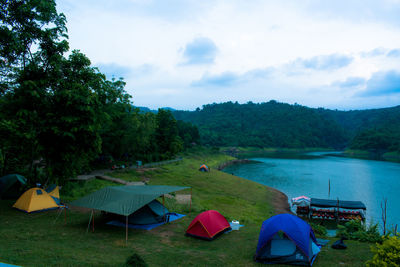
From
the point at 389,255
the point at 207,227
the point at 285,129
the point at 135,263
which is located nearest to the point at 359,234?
the point at 207,227

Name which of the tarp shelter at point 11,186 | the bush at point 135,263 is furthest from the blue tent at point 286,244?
the tarp shelter at point 11,186

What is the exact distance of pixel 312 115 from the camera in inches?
7539

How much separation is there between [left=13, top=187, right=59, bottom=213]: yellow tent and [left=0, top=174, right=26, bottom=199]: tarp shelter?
12.0 feet

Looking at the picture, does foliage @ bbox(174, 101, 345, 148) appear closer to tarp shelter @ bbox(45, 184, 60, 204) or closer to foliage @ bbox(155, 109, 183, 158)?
foliage @ bbox(155, 109, 183, 158)

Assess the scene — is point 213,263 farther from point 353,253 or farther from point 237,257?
point 353,253

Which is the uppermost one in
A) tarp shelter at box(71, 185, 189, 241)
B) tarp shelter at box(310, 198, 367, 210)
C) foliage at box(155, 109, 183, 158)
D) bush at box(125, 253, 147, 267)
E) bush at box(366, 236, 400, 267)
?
foliage at box(155, 109, 183, 158)

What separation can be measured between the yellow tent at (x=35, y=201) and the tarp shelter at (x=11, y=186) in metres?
3.65

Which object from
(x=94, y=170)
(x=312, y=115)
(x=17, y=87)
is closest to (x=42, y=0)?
(x=17, y=87)

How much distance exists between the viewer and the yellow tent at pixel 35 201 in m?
17.0

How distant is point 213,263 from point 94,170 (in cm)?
3131

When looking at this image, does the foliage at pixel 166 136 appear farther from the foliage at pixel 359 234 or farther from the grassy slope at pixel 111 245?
the foliage at pixel 359 234

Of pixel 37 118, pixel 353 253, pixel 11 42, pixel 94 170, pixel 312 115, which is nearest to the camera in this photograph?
pixel 353 253

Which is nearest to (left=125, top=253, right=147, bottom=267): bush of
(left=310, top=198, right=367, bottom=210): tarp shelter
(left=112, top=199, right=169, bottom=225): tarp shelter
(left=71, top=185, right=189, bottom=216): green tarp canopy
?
(left=71, top=185, right=189, bottom=216): green tarp canopy

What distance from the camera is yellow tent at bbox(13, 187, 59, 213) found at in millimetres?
16958
